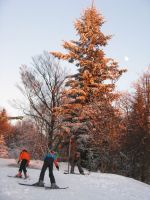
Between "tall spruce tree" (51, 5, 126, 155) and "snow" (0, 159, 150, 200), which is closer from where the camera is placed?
"snow" (0, 159, 150, 200)

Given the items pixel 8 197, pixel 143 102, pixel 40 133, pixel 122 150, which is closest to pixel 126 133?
pixel 122 150

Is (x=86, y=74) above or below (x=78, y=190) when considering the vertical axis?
above

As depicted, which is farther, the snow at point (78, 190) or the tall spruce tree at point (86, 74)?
the tall spruce tree at point (86, 74)

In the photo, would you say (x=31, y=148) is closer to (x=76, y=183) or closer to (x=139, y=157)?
(x=139, y=157)

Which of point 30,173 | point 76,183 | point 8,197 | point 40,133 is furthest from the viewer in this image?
point 40,133

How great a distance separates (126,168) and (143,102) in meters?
6.49

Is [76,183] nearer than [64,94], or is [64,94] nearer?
[76,183]

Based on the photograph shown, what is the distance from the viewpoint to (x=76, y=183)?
1730 centimetres

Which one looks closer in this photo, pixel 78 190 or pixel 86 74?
pixel 78 190

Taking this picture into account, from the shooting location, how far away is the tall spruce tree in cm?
2847

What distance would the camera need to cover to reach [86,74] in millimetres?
28938

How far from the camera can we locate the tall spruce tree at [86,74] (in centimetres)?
2847

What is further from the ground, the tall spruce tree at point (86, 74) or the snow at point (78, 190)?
the tall spruce tree at point (86, 74)

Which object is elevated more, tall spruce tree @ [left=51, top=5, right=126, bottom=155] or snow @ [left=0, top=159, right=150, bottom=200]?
tall spruce tree @ [left=51, top=5, right=126, bottom=155]
